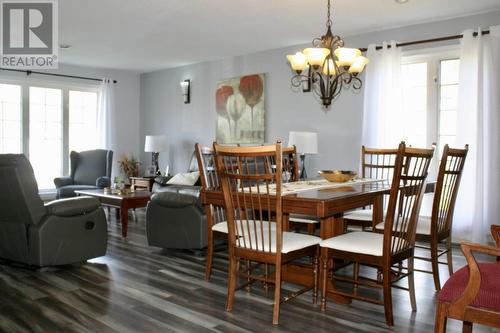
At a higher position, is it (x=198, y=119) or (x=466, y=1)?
(x=466, y=1)

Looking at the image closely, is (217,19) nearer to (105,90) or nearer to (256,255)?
(256,255)

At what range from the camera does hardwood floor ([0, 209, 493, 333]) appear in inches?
98.9

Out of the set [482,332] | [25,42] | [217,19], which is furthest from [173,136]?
[482,332]

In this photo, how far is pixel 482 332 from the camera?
245 cm

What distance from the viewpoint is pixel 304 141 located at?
5375 millimetres

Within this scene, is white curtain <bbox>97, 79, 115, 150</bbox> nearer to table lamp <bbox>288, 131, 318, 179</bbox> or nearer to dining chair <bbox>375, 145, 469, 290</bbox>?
table lamp <bbox>288, 131, 318, 179</bbox>

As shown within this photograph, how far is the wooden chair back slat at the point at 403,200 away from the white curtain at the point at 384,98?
101 inches

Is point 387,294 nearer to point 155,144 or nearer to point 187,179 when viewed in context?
point 187,179

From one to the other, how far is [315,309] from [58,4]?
389 centimetres

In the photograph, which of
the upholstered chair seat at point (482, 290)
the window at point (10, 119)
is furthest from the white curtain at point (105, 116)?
the upholstered chair seat at point (482, 290)

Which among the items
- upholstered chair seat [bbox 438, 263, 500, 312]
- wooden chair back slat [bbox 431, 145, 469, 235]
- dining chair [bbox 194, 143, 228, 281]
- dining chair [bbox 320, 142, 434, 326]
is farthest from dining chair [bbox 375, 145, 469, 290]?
dining chair [bbox 194, 143, 228, 281]

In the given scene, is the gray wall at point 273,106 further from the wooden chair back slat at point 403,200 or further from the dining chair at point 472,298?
the dining chair at point 472,298

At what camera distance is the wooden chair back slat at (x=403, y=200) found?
2.43 meters

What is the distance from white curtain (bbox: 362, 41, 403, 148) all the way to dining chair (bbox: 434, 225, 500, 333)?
358 centimetres
